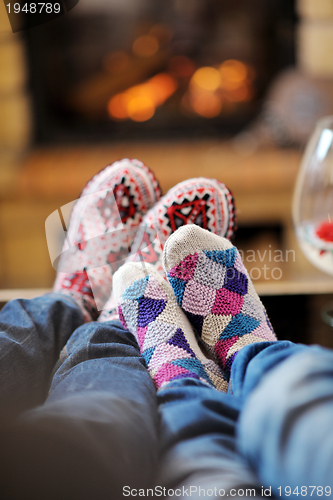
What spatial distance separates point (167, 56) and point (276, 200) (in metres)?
0.46

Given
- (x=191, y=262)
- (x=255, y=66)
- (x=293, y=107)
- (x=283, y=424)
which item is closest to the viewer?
(x=283, y=424)

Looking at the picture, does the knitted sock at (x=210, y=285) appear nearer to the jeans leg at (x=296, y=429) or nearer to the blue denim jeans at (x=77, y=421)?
the blue denim jeans at (x=77, y=421)

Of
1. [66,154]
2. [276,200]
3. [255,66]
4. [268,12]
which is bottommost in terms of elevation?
[276,200]

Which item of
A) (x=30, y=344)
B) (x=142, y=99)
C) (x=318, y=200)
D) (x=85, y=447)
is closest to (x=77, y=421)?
(x=85, y=447)

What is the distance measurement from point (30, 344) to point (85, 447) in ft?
0.54

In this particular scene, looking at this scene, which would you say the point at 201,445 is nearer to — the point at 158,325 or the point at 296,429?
the point at 296,429

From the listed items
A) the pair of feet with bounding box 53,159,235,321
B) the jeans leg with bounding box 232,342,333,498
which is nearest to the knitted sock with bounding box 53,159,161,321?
the pair of feet with bounding box 53,159,235,321

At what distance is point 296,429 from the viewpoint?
6.4 inches

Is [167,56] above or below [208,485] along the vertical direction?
above

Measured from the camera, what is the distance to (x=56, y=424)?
203 mm

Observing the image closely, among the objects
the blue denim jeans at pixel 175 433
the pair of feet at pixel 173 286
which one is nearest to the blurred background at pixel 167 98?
the pair of feet at pixel 173 286

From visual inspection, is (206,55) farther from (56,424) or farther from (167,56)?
(56,424)

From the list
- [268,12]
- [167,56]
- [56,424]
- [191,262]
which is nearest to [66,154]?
[167,56]

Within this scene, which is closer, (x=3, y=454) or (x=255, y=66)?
(x=3, y=454)
